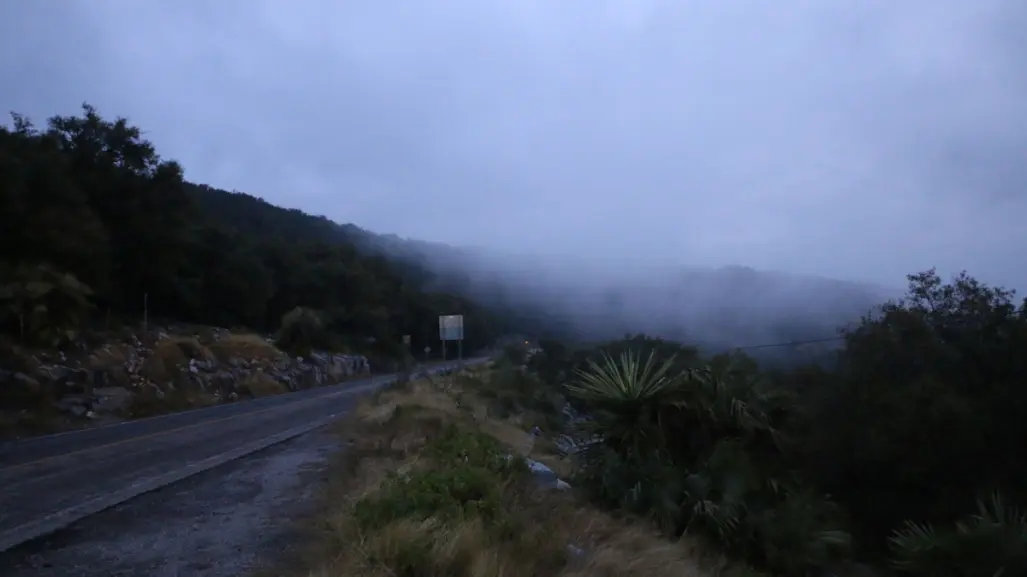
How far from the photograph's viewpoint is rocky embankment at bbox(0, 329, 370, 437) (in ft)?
71.6

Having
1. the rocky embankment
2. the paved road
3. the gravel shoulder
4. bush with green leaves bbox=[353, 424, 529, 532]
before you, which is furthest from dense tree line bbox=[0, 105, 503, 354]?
bush with green leaves bbox=[353, 424, 529, 532]

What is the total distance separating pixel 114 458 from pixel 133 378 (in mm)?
13899

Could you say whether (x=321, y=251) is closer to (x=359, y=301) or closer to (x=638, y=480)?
(x=359, y=301)

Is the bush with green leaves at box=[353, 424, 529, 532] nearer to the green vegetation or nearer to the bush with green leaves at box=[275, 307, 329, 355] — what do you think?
the green vegetation

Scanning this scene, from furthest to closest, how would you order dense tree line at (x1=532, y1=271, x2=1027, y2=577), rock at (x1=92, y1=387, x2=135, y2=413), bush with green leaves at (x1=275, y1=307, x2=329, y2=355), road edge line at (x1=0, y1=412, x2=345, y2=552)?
1. bush with green leaves at (x1=275, y1=307, x2=329, y2=355)
2. rock at (x1=92, y1=387, x2=135, y2=413)
3. dense tree line at (x1=532, y1=271, x2=1027, y2=577)
4. road edge line at (x1=0, y1=412, x2=345, y2=552)

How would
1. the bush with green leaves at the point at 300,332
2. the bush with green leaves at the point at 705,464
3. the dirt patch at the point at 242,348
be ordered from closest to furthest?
1. the bush with green leaves at the point at 705,464
2. the dirt patch at the point at 242,348
3. the bush with green leaves at the point at 300,332

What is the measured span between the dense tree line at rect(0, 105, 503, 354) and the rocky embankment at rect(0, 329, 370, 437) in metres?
1.75

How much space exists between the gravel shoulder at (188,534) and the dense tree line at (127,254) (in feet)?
58.2

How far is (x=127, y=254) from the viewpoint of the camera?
39438 mm

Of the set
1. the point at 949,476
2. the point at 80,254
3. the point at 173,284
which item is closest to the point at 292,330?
the point at 173,284

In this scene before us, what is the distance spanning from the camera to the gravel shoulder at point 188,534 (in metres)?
7.27

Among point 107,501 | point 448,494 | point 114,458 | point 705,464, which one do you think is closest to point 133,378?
point 114,458

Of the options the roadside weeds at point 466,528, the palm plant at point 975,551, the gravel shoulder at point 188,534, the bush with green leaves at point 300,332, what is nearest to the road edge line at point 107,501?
the gravel shoulder at point 188,534

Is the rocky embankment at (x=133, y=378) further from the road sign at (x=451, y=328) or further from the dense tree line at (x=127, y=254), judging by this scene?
the road sign at (x=451, y=328)
